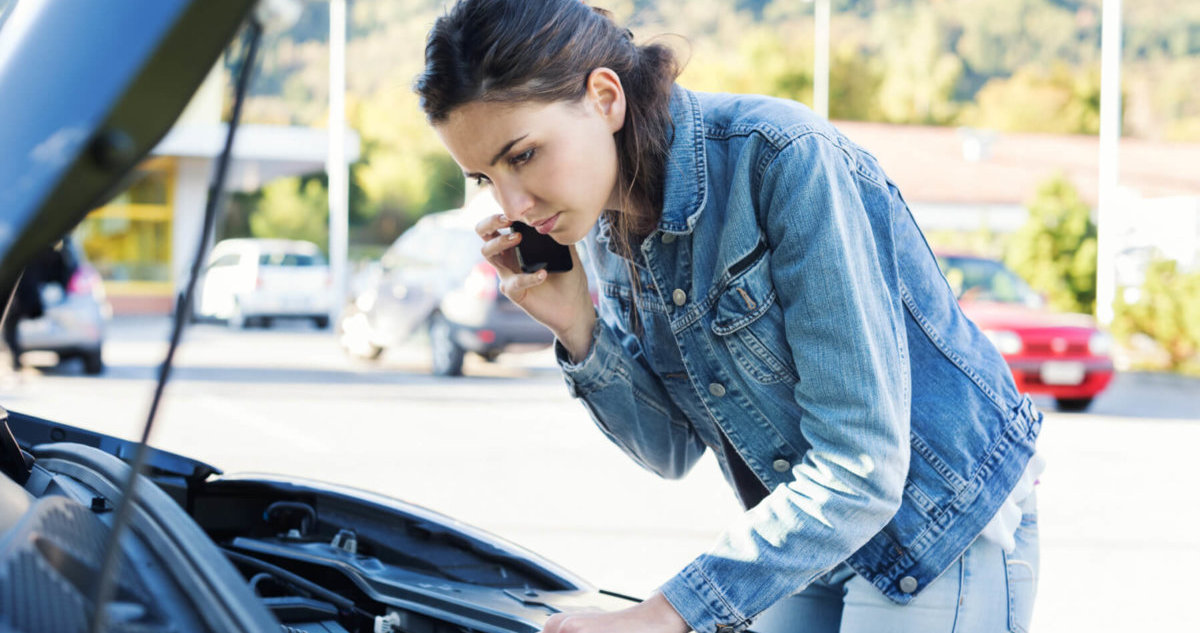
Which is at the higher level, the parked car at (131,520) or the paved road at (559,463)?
the parked car at (131,520)

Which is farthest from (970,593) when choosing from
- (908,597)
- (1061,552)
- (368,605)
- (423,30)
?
(1061,552)

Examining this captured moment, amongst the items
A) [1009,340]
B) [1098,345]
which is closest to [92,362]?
[1009,340]

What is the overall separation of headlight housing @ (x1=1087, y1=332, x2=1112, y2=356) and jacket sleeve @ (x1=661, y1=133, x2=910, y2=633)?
9.18 m

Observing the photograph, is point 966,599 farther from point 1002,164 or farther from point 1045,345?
point 1002,164

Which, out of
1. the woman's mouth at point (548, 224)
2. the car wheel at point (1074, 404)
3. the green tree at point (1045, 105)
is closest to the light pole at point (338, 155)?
the car wheel at point (1074, 404)

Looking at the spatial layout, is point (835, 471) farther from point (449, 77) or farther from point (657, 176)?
point (449, 77)

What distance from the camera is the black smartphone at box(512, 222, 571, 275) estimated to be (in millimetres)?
1685

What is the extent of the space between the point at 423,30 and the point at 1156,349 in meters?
15.7

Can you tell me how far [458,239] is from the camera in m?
11.5

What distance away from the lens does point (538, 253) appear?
1.71 m

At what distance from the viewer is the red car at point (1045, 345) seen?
9422 mm

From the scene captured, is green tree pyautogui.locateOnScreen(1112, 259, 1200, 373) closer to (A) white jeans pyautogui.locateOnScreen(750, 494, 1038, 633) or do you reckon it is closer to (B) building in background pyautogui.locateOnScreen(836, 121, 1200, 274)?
(B) building in background pyautogui.locateOnScreen(836, 121, 1200, 274)

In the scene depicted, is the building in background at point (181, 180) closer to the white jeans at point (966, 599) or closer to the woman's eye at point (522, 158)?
the woman's eye at point (522, 158)

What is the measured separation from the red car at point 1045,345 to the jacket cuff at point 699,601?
8.42 m
